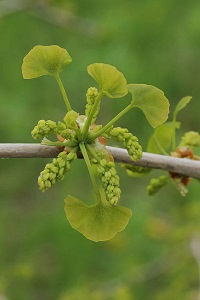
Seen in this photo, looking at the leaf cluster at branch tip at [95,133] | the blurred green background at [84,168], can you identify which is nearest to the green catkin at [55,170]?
the leaf cluster at branch tip at [95,133]

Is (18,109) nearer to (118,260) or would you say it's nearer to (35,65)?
(118,260)

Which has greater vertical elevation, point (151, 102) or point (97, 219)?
point (151, 102)

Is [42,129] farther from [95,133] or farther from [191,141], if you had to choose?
[191,141]

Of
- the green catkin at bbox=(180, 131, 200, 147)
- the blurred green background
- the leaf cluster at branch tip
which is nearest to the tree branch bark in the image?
the leaf cluster at branch tip

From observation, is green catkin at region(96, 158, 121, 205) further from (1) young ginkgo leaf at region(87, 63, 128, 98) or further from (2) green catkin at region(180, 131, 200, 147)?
(2) green catkin at region(180, 131, 200, 147)

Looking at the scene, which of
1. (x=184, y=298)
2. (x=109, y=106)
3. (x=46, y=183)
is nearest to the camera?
(x=46, y=183)

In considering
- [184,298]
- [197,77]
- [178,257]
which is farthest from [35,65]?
[197,77]

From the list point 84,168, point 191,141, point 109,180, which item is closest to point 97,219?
point 109,180
